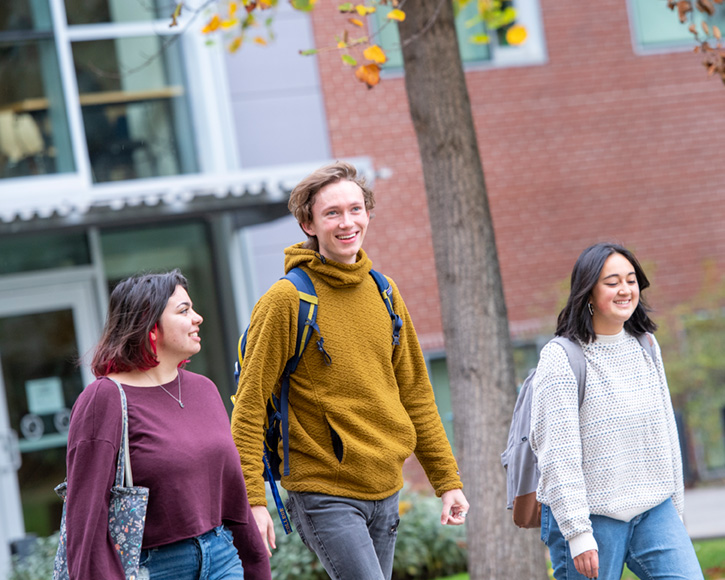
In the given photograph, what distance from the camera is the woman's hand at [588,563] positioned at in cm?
349

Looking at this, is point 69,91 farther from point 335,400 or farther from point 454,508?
point 454,508

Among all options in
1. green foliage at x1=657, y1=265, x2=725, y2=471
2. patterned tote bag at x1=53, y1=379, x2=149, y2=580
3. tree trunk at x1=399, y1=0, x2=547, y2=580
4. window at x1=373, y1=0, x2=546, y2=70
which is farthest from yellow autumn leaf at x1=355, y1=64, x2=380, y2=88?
green foliage at x1=657, y1=265, x2=725, y2=471

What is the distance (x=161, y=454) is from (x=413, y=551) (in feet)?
15.7

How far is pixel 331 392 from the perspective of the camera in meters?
3.43

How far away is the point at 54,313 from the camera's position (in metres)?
9.67

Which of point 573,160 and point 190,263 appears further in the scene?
point 573,160

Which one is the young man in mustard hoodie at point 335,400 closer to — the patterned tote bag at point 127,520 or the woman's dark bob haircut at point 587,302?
the patterned tote bag at point 127,520

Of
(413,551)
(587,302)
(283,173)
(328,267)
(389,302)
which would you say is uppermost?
(283,173)

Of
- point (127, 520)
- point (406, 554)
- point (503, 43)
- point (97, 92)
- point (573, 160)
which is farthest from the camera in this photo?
point (573, 160)

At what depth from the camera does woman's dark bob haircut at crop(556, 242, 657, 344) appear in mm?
3840

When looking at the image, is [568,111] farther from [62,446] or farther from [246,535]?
[246,535]

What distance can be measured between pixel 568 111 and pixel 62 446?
6.78 meters

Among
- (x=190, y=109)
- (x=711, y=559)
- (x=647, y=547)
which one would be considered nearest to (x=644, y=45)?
(x=190, y=109)

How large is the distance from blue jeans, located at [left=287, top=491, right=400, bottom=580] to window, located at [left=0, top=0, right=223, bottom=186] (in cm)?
668
